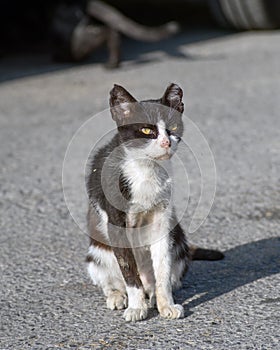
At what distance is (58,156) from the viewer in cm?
632

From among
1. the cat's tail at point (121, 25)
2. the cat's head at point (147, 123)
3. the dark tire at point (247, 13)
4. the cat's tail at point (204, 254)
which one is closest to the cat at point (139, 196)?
the cat's head at point (147, 123)

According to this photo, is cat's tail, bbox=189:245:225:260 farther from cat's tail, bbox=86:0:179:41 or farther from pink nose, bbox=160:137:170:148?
cat's tail, bbox=86:0:179:41

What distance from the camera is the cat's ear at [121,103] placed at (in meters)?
3.52

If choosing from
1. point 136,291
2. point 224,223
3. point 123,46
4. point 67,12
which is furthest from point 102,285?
point 123,46

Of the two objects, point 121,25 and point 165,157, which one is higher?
point 121,25

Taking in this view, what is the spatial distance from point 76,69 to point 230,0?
2.20 meters

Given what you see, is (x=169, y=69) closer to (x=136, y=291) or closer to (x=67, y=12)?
(x=67, y=12)

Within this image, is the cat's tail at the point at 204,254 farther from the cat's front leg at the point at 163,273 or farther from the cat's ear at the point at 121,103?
the cat's ear at the point at 121,103

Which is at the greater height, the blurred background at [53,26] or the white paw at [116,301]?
the blurred background at [53,26]

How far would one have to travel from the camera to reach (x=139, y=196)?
3562mm

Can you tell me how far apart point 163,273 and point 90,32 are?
18.8 feet

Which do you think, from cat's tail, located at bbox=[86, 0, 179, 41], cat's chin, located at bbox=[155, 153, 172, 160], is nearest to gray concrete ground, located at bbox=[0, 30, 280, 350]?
cat's tail, located at bbox=[86, 0, 179, 41]

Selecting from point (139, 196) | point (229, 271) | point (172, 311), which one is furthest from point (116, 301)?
point (229, 271)

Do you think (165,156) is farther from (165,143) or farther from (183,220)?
(183,220)
